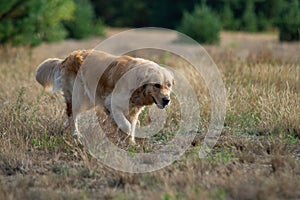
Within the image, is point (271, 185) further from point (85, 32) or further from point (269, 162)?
point (85, 32)

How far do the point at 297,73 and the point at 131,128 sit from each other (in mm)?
4873

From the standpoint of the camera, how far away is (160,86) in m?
8.05

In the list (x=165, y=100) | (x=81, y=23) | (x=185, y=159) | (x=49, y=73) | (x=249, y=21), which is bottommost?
(x=249, y=21)

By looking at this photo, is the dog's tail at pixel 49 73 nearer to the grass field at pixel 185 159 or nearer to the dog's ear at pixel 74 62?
the dog's ear at pixel 74 62

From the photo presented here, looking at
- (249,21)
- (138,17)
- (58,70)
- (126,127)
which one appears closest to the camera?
(126,127)

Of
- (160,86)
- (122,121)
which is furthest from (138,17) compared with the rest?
(160,86)

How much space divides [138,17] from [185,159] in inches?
1585

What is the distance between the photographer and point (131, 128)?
855 cm

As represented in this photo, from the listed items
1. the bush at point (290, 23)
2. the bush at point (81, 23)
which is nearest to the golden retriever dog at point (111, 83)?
the bush at point (290, 23)

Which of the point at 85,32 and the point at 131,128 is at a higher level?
the point at 131,128

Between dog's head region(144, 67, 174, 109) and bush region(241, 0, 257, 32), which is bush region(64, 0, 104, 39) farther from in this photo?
dog's head region(144, 67, 174, 109)

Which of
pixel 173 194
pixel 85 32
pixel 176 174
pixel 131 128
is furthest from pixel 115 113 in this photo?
pixel 85 32

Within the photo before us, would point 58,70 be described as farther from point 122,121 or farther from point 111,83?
point 122,121

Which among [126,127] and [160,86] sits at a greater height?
[160,86]
